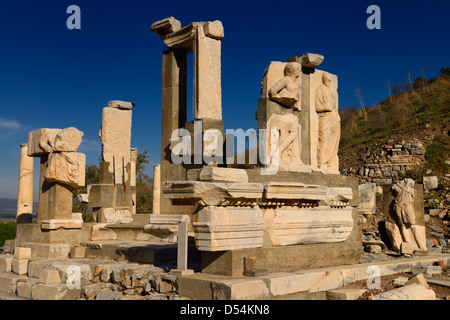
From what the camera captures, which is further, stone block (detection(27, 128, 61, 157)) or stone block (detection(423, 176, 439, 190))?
stone block (detection(423, 176, 439, 190))

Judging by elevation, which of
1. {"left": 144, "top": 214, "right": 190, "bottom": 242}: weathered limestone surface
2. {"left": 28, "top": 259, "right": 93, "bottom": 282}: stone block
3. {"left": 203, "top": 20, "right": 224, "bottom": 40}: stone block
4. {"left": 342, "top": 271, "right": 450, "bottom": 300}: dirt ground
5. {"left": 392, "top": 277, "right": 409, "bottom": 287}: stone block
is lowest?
{"left": 342, "top": 271, "right": 450, "bottom": 300}: dirt ground

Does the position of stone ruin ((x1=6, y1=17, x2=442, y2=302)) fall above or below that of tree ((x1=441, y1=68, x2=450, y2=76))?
below

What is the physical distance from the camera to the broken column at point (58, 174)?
7832 mm

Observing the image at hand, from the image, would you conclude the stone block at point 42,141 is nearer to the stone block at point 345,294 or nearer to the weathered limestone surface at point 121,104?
the weathered limestone surface at point 121,104

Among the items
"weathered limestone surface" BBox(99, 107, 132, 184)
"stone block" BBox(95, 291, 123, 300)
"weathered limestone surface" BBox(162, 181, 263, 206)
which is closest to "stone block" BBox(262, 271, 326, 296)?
"weathered limestone surface" BBox(162, 181, 263, 206)

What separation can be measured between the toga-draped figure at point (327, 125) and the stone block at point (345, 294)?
217 cm

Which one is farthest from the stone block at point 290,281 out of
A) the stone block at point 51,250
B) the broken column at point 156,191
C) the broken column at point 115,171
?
the broken column at point 156,191

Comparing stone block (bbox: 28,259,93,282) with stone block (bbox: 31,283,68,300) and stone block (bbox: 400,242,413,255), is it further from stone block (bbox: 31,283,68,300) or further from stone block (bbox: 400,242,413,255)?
stone block (bbox: 400,242,413,255)

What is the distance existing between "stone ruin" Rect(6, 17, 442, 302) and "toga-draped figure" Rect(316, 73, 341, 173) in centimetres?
2

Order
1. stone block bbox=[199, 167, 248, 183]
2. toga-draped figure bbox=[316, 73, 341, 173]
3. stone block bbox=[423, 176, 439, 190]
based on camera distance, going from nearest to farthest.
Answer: stone block bbox=[199, 167, 248, 183] < toga-draped figure bbox=[316, 73, 341, 173] < stone block bbox=[423, 176, 439, 190]

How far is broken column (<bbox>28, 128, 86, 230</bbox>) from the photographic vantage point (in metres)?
7.83

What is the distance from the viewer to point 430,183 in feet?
49.7
